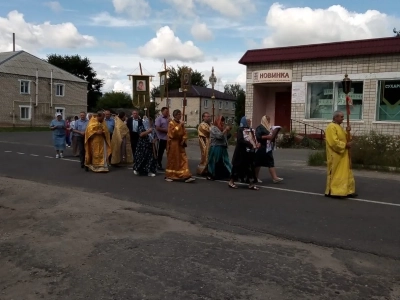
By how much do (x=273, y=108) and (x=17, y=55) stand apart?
39792mm

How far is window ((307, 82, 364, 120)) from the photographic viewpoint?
22.3 m

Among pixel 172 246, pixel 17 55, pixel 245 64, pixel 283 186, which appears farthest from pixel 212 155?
pixel 17 55

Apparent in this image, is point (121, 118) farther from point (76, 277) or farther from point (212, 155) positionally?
point (76, 277)

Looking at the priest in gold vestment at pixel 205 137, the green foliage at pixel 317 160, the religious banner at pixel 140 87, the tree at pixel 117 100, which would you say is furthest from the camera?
the tree at pixel 117 100

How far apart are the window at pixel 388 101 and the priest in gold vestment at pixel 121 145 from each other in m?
12.5

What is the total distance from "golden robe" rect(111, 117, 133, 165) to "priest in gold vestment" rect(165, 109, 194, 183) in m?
3.36

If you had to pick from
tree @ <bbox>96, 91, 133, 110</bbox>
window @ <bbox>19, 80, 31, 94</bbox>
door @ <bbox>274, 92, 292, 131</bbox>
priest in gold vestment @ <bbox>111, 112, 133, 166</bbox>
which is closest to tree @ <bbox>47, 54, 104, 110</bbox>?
tree @ <bbox>96, 91, 133, 110</bbox>

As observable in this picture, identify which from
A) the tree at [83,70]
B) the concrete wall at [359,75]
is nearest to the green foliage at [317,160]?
the concrete wall at [359,75]

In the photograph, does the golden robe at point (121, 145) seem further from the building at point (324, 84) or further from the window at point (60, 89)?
the window at point (60, 89)

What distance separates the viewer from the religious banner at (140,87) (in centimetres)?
1723

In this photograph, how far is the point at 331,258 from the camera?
562cm

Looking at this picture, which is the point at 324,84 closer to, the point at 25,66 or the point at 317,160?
the point at 317,160

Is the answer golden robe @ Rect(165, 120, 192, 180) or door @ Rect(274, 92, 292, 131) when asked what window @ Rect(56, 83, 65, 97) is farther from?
golden robe @ Rect(165, 120, 192, 180)

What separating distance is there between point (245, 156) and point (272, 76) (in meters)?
15.0
